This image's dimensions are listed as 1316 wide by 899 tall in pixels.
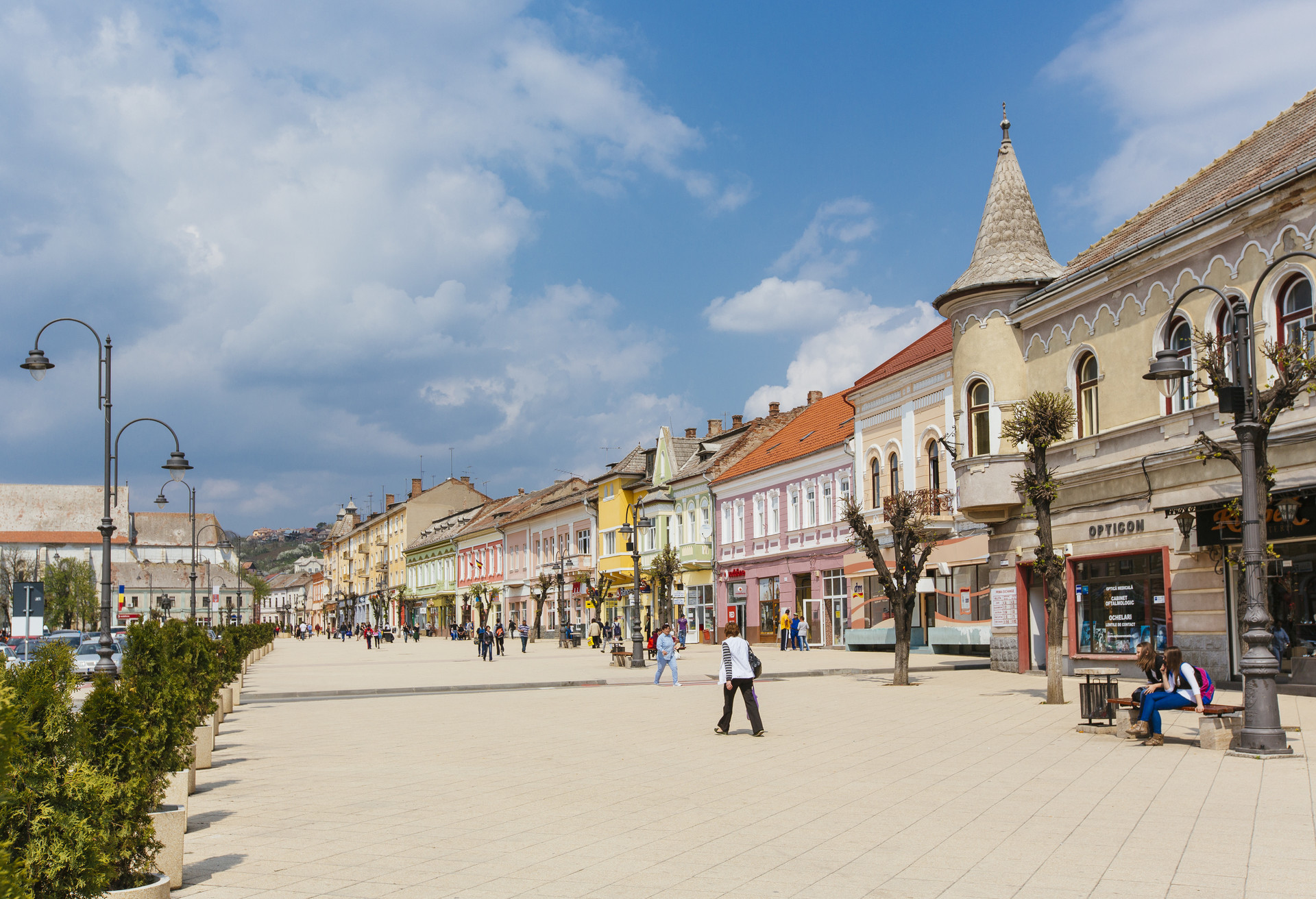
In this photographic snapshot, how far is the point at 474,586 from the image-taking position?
90.6 m

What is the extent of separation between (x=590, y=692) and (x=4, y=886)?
21.7 meters

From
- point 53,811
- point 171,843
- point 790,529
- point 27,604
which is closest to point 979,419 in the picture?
point 27,604

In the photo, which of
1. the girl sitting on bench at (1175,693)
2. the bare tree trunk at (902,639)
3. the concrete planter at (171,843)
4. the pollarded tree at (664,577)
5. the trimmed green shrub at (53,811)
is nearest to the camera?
the trimmed green shrub at (53,811)

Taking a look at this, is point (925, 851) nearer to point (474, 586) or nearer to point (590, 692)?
point (590, 692)

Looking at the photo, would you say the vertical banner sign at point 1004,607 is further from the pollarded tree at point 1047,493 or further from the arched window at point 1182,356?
the pollarded tree at point 1047,493

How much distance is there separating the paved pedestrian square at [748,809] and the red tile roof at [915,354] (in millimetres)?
19408

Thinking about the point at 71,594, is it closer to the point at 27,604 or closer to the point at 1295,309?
A: the point at 27,604

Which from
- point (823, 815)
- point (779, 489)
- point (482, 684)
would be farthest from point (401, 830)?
point (779, 489)

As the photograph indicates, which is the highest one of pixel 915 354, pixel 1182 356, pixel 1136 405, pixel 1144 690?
pixel 915 354

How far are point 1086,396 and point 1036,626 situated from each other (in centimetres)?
547

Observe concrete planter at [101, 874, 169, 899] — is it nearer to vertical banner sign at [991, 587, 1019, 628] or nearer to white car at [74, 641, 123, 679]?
vertical banner sign at [991, 587, 1019, 628]

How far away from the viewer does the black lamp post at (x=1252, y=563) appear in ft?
40.2

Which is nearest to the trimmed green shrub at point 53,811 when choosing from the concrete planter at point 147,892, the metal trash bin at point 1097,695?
the concrete planter at point 147,892

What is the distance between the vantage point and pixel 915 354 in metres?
38.9
